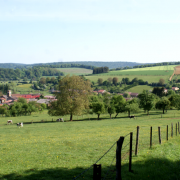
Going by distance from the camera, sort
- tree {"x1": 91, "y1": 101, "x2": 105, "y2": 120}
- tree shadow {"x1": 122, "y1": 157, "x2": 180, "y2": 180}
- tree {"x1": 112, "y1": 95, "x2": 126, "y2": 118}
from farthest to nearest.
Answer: tree {"x1": 112, "y1": 95, "x2": 126, "y2": 118}, tree {"x1": 91, "y1": 101, "x2": 105, "y2": 120}, tree shadow {"x1": 122, "y1": 157, "x2": 180, "y2": 180}

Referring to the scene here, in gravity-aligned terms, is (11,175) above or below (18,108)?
above

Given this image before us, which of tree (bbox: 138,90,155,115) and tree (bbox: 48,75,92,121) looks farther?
tree (bbox: 138,90,155,115)

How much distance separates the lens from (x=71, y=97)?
198ft

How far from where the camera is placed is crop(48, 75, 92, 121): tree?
58.9 m

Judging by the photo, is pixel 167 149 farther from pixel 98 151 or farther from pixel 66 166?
pixel 66 166

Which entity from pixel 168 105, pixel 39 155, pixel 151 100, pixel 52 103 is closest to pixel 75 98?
pixel 52 103

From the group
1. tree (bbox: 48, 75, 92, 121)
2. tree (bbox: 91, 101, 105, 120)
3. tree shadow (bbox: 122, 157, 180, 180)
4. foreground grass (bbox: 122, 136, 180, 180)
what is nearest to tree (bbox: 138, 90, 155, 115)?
tree (bbox: 91, 101, 105, 120)

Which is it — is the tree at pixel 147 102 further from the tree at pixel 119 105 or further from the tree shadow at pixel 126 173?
the tree shadow at pixel 126 173

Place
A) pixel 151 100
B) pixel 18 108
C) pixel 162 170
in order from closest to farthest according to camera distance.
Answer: pixel 162 170
pixel 151 100
pixel 18 108

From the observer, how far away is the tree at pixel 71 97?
193ft

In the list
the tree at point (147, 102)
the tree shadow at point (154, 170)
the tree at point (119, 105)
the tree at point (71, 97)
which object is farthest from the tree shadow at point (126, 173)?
the tree at point (119, 105)

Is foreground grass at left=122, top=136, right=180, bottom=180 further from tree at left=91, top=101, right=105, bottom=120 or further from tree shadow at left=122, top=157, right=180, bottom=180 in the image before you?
tree at left=91, top=101, right=105, bottom=120

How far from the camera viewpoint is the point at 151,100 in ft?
236

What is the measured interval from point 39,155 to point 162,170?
9548mm
